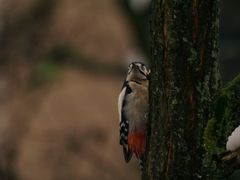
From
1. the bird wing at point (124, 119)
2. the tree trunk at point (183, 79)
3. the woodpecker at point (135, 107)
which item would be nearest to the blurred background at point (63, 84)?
the bird wing at point (124, 119)

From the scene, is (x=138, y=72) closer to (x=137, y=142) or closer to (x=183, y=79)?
(x=137, y=142)

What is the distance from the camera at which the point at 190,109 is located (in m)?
3.26

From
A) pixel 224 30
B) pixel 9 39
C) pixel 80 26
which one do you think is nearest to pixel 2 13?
pixel 9 39

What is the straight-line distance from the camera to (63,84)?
1487cm

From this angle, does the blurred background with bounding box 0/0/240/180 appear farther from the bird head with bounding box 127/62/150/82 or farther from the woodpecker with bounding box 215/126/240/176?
the woodpecker with bounding box 215/126/240/176

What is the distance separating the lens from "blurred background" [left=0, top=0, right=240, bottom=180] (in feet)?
26.0

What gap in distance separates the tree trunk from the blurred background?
4076 mm

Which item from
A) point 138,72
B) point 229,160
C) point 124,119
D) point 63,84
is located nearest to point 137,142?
point 124,119

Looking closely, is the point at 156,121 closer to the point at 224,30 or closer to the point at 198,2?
the point at 198,2

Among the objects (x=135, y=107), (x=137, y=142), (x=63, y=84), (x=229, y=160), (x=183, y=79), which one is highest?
(x=63, y=84)

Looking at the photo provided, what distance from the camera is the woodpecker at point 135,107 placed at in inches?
185

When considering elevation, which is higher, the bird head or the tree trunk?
the bird head

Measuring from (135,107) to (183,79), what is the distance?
1486 mm

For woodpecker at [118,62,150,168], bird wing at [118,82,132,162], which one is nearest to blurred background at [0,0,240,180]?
→ bird wing at [118,82,132,162]
